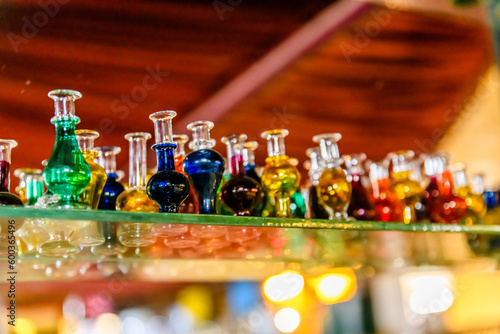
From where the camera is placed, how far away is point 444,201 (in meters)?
1.89

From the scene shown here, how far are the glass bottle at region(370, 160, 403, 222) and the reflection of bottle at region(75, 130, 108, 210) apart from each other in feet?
3.07

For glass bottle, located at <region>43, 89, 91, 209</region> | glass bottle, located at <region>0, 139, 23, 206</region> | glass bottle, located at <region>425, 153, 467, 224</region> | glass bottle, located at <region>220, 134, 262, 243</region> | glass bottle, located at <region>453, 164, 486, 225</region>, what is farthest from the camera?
glass bottle, located at <region>453, 164, 486, 225</region>

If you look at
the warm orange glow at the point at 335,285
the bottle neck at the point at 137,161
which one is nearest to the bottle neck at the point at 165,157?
the bottle neck at the point at 137,161

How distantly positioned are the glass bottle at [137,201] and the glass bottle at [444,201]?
101 cm

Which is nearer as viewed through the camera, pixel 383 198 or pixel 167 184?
pixel 167 184

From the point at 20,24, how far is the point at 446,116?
2539 millimetres

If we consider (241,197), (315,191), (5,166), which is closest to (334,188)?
(315,191)

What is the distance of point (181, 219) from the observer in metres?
1.23

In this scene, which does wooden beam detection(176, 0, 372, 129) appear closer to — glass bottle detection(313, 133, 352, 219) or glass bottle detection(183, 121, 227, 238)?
glass bottle detection(313, 133, 352, 219)

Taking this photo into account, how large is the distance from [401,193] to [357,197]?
0.20 metres

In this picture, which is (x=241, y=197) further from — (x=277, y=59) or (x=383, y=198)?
(x=277, y=59)

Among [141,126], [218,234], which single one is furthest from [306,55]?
[218,234]

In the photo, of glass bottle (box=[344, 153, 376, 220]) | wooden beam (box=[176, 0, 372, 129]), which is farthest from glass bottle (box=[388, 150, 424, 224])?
wooden beam (box=[176, 0, 372, 129])

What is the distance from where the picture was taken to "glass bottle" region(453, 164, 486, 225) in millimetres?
1990
